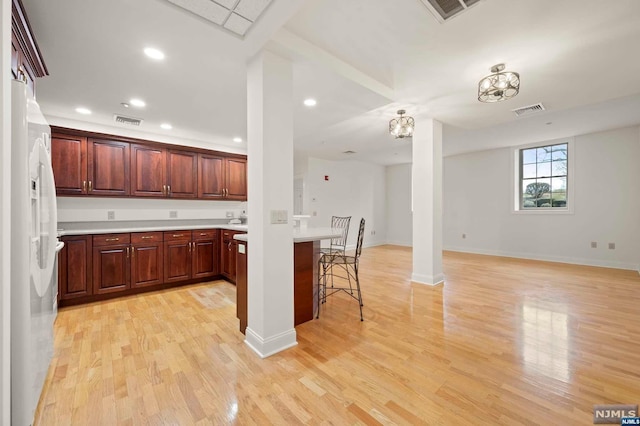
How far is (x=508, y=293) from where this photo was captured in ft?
11.8

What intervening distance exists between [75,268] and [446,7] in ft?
15.2

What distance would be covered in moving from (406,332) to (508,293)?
211cm

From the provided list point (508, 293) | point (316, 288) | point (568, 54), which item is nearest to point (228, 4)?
point (316, 288)

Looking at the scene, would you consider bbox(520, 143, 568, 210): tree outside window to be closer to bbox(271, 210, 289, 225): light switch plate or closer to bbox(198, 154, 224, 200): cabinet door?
bbox(271, 210, 289, 225): light switch plate

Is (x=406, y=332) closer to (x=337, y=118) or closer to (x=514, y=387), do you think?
(x=514, y=387)

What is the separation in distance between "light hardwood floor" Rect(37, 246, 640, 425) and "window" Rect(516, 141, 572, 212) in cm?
315

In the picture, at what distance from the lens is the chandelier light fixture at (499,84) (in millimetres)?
2463

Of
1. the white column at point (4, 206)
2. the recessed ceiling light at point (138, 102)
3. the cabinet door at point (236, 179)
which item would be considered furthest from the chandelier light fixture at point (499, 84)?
the cabinet door at point (236, 179)

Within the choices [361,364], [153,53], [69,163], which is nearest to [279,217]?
[361,364]

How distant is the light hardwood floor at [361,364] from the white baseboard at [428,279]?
528mm

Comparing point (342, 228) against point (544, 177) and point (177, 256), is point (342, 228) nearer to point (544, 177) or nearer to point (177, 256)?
point (177, 256)

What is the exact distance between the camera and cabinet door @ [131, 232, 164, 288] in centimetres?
361

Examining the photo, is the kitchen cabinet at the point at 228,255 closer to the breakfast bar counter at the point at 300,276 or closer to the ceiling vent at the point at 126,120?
the breakfast bar counter at the point at 300,276

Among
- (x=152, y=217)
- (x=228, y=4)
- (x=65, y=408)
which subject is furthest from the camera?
(x=152, y=217)
